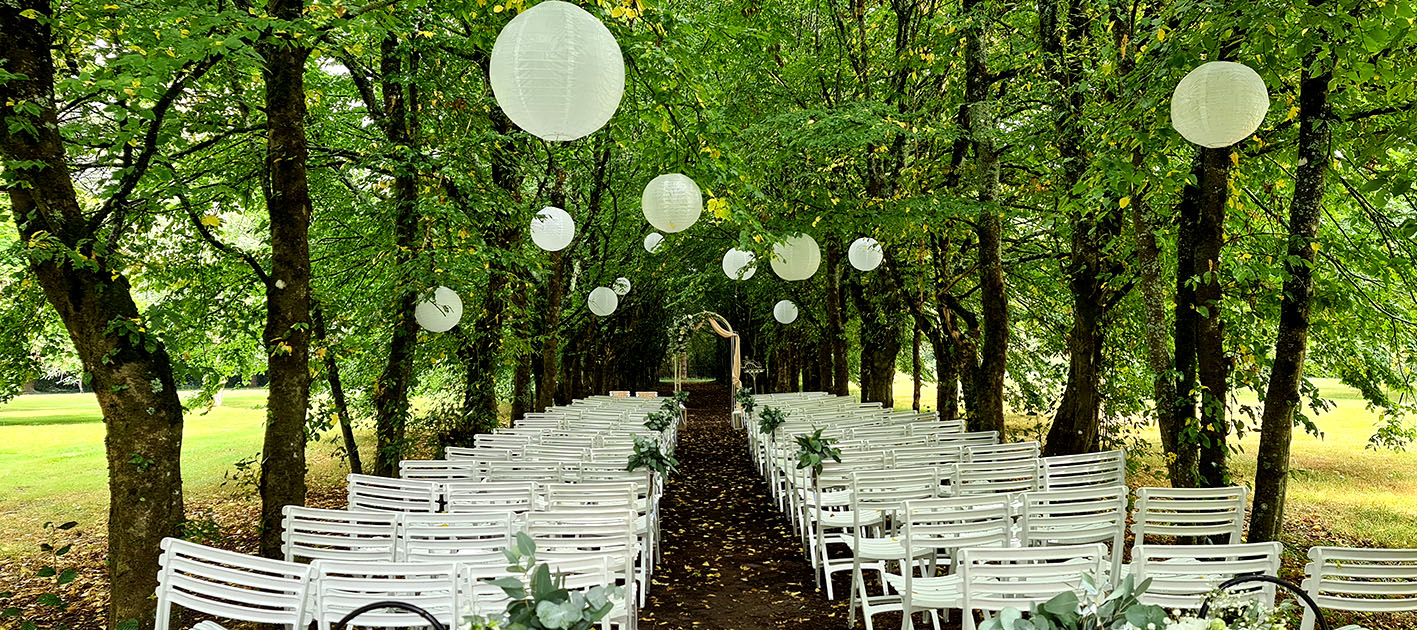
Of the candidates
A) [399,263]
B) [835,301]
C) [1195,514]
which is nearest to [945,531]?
[1195,514]

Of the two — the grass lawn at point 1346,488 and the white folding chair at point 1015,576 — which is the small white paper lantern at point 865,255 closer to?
the grass lawn at point 1346,488

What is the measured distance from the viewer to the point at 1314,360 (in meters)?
8.78

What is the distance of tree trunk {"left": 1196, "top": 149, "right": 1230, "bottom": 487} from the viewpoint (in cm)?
509

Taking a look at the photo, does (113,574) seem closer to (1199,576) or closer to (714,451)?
(1199,576)

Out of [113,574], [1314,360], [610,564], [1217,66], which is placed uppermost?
[1217,66]

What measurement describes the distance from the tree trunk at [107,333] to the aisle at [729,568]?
313cm

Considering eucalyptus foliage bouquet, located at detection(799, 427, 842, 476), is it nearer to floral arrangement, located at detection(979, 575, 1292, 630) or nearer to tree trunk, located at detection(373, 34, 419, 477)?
tree trunk, located at detection(373, 34, 419, 477)

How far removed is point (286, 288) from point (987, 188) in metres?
6.83

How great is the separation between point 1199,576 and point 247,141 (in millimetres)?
7544

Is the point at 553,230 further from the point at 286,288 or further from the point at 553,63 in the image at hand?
the point at 553,63

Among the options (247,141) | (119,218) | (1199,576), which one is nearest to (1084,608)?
(1199,576)

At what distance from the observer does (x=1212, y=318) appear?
5.20 m

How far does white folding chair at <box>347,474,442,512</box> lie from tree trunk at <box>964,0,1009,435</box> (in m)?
5.88

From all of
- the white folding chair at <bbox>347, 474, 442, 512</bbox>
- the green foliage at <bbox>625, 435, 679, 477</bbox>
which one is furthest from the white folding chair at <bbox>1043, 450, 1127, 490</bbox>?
the white folding chair at <bbox>347, 474, 442, 512</bbox>
